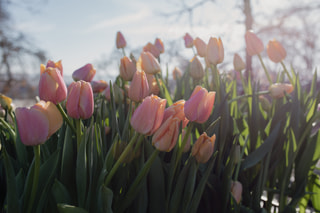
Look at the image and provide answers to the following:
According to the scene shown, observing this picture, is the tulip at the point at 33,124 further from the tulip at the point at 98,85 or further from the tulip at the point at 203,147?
the tulip at the point at 98,85

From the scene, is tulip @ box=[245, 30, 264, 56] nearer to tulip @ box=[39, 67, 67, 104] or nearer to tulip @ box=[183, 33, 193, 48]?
tulip @ box=[183, 33, 193, 48]

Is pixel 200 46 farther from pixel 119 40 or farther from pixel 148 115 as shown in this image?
pixel 148 115

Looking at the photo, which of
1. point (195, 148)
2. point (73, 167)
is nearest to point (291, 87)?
point (195, 148)

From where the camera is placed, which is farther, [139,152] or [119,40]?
[119,40]

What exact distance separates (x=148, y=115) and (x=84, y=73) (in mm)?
309

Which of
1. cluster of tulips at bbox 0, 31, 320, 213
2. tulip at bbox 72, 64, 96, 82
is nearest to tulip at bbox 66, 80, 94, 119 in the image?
cluster of tulips at bbox 0, 31, 320, 213

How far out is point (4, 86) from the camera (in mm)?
5230

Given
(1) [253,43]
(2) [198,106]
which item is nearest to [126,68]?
(2) [198,106]

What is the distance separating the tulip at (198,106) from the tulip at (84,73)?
12.2 inches

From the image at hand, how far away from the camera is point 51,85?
16.6 inches

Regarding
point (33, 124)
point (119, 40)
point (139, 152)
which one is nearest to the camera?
point (33, 124)

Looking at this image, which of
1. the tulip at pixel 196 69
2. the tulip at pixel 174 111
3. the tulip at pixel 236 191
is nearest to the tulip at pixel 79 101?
the tulip at pixel 174 111

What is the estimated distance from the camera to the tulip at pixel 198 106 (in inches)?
16.7

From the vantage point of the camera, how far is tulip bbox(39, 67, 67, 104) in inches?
16.5
